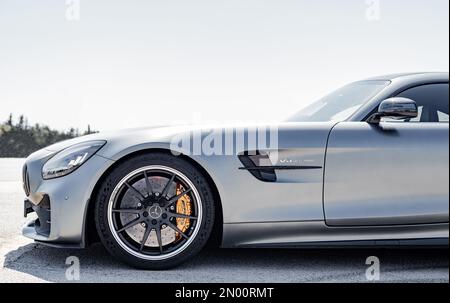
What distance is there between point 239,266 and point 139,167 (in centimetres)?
98

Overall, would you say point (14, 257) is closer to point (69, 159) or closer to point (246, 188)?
point (69, 159)

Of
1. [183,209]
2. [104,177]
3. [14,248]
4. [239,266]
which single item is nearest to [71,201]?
[104,177]

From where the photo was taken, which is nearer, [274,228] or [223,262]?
[274,228]

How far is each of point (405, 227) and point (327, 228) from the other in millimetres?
544

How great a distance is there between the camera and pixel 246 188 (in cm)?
359

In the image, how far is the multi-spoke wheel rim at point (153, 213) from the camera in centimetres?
363

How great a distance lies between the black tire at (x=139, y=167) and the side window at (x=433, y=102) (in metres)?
1.70

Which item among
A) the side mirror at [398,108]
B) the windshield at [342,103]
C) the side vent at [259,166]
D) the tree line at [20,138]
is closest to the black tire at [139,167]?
the side vent at [259,166]

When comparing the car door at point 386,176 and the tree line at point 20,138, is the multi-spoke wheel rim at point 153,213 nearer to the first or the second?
the car door at point 386,176

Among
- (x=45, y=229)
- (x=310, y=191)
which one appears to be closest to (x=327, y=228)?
(x=310, y=191)

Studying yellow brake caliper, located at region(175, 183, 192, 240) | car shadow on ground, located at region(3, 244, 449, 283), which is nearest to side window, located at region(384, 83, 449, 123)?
car shadow on ground, located at region(3, 244, 449, 283)

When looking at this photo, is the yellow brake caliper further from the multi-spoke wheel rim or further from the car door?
the car door
